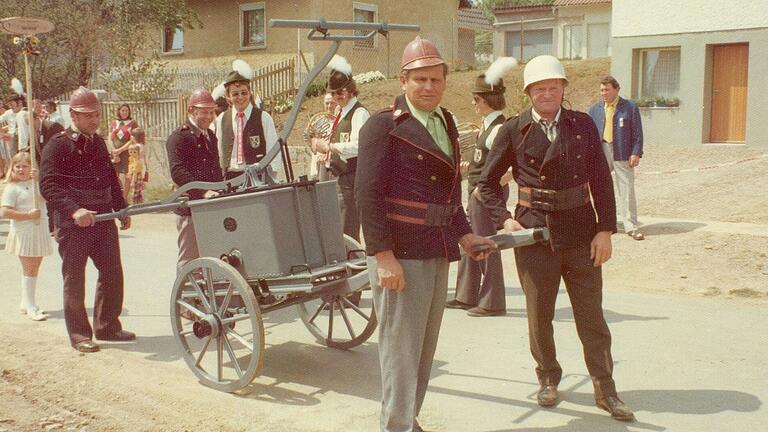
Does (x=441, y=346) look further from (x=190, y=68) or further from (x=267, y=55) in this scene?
(x=190, y=68)

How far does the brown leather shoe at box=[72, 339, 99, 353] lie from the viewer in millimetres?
6797

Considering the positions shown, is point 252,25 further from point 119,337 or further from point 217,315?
point 217,315

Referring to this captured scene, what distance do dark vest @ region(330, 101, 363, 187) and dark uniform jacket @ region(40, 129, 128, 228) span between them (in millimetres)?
1985

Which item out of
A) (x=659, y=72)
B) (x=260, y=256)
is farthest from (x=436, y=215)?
(x=659, y=72)

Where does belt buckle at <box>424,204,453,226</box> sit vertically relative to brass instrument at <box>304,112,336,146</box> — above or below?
below

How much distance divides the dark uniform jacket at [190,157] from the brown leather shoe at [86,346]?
1.44 metres

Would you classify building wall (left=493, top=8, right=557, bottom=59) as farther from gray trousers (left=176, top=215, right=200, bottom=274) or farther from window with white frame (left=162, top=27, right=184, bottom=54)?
gray trousers (left=176, top=215, right=200, bottom=274)

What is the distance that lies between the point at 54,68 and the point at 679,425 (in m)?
27.8

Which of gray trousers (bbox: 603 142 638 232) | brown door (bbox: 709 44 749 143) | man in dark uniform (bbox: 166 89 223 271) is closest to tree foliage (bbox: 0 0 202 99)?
brown door (bbox: 709 44 749 143)

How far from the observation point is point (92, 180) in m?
6.95

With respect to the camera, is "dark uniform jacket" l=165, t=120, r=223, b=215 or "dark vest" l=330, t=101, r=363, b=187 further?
"dark vest" l=330, t=101, r=363, b=187

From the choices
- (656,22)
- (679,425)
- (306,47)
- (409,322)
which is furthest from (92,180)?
(306,47)

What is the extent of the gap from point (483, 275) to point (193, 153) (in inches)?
108

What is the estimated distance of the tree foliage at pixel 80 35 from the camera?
27.6m
